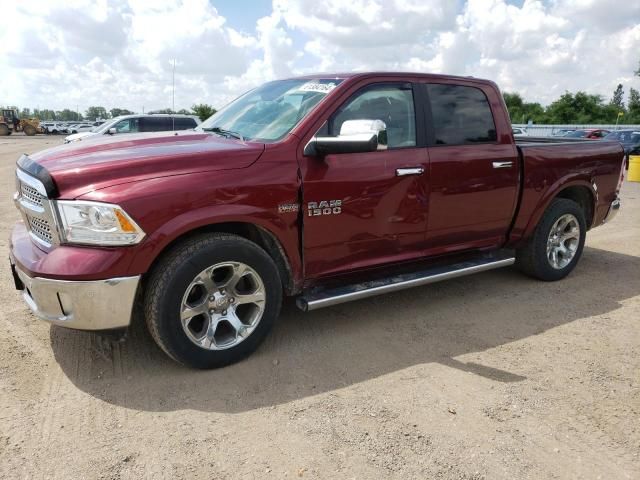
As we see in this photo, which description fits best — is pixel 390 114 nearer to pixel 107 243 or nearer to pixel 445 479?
pixel 107 243

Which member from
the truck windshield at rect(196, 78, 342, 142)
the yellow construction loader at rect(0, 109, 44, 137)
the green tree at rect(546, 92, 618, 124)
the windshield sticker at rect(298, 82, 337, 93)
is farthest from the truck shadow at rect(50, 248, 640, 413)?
the green tree at rect(546, 92, 618, 124)

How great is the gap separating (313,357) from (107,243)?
61.8 inches

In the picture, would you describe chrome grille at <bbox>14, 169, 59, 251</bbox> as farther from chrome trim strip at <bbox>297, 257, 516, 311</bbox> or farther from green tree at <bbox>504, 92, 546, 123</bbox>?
green tree at <bbox>504, 92, 546, 123</bbox>

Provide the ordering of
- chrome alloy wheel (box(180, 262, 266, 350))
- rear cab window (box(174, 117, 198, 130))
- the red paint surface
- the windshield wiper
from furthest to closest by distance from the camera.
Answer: rear cab window (box(174, 117, 198, 130)) → the windshield wiper → chrome alloy wheel (box(180, 262, 266, 350)) → the red paint surface

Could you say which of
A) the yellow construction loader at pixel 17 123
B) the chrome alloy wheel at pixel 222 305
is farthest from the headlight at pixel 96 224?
the yellow construction loader at pixel 17 123

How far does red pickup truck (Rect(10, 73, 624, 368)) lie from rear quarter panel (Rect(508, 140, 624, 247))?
0.03m

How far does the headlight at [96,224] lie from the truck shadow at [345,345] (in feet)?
3.11

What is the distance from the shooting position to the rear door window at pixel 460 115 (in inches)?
165

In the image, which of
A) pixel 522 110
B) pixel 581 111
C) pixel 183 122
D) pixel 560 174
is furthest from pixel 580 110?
pixel 560 174

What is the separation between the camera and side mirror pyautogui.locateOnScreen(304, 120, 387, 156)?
3293mm

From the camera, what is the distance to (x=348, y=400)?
304 centimetres

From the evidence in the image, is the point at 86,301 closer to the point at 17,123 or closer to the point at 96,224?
the point at 96,224

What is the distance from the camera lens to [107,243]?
112 inches

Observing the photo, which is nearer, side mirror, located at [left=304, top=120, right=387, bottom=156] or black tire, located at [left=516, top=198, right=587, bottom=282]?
side mirror, located at [left=304, top=120, right=387, bottom=156]
